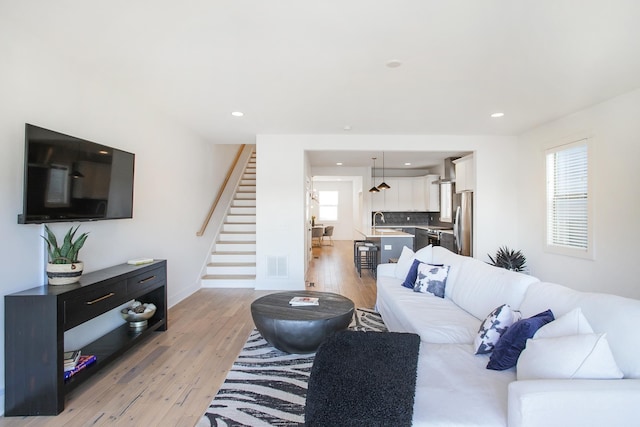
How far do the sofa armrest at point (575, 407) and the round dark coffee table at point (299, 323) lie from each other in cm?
166

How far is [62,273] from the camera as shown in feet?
7.89

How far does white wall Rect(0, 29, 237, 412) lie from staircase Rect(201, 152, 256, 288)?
39 centimetres

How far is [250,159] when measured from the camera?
30.0 ft

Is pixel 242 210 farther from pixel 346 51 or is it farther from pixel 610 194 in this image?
pixel 610 194

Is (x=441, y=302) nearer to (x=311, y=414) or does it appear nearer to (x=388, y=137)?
(x=311, y=414)

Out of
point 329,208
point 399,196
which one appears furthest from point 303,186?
point 329,208

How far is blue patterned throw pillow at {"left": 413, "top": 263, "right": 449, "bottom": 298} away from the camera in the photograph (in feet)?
11.2

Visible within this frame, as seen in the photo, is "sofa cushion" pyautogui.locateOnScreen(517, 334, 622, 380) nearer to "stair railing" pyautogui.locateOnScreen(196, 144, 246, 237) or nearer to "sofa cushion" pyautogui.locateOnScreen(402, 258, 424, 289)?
"sofa cushion" pyautogui.locateOnScreen(402, 258, 424, 289)

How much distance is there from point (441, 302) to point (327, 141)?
130 inches

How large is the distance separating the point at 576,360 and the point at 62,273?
3165 millimetres

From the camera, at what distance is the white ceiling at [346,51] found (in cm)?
212

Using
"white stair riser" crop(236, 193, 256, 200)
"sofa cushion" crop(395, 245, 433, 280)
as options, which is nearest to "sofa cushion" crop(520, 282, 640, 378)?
"sofa cushion" crop(395, 245, 433, 280)

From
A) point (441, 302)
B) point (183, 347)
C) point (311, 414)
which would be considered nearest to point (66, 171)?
point (183, 347)

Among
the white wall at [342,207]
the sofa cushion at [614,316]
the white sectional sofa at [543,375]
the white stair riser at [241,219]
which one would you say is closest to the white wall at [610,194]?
the white sectional sofa at [543,375]
